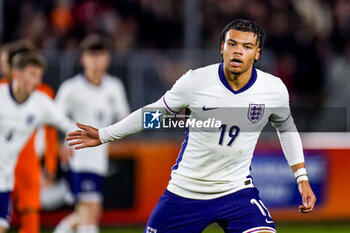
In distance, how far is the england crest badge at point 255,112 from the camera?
18.4ft

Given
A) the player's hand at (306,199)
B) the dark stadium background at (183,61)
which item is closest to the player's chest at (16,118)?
the player's hand at (306,199)

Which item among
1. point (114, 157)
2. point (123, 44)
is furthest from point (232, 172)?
point (123, 44)

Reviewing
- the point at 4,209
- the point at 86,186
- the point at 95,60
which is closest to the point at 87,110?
the point at 95,60

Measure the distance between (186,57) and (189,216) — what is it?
681cm

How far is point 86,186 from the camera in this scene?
9367 mm

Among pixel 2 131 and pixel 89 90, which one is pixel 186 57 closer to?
pixel 89 90

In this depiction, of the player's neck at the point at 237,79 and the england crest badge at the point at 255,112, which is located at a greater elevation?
the player's neck at the point at 237,79

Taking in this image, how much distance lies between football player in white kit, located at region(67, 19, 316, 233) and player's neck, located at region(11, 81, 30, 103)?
93.0 inches

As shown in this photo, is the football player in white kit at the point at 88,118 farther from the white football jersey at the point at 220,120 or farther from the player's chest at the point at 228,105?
the player's chest at the point at 228,105

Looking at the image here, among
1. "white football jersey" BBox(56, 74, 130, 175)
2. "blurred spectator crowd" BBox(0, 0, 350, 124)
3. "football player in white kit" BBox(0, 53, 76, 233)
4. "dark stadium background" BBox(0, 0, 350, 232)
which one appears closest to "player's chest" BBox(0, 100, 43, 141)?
"football player in white kit" BBox(0, 53, 76, 233)

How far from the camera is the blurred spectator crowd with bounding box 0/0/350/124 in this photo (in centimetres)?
1320

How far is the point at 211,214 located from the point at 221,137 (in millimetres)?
524

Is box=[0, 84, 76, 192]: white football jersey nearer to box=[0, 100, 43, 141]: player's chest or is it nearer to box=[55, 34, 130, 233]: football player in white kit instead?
box=[0, 100, 43, 141]: player's chest

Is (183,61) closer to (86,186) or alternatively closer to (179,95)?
(86,186)
